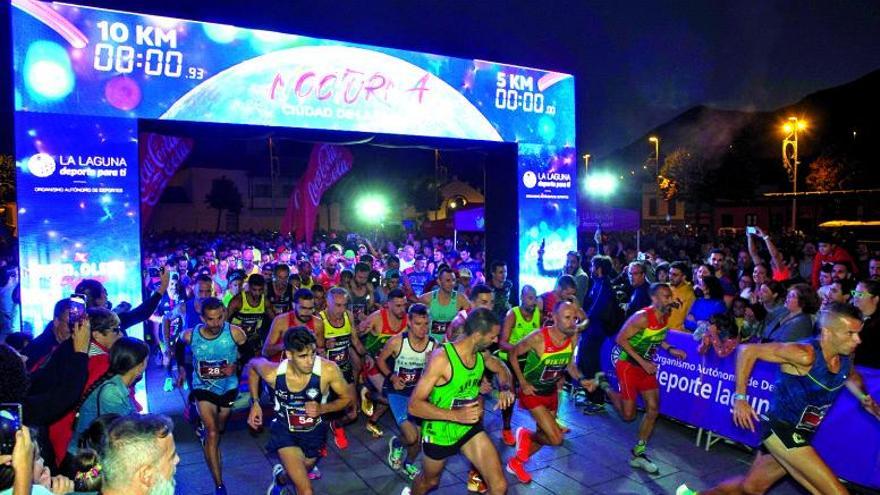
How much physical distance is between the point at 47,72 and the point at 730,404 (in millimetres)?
9108

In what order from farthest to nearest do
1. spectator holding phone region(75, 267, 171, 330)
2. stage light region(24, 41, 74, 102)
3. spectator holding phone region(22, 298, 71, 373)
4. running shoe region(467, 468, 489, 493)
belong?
stage light region(24, 41, 74, 102)
spectator holding phone region(75, 267, 171, 330)
running shoe region(467, 468, 489, 493)
spectator holding phone region(22, 298, 71, 373)

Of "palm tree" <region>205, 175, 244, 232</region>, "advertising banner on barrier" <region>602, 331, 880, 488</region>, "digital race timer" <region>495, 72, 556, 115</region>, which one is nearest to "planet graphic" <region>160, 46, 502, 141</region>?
"digital race timer" <region>495, 72, 556, 115</region>

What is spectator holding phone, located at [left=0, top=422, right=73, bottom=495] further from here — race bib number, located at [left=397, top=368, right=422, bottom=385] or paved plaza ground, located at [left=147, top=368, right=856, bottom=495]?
race bib number, located at [left=397, top=368, right=422, bottom=385]

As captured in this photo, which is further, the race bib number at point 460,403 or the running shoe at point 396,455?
the running shoe at point 396,455

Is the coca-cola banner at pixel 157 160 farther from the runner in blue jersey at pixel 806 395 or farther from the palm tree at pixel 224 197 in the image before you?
the palm tree at pixel 224 197

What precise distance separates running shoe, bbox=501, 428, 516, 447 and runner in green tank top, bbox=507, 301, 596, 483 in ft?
2.82

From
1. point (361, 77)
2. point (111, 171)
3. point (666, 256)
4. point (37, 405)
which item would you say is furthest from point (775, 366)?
point (666, 256)

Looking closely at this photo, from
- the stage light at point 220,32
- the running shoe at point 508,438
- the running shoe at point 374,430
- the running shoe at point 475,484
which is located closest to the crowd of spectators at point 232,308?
the running shoe at point 508,438

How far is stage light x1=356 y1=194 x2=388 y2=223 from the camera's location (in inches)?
1505

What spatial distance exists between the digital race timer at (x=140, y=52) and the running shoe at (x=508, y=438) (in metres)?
6.58

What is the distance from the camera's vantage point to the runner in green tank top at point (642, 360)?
585 centimetres

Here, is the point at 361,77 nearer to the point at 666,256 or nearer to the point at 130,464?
the point at 130,464

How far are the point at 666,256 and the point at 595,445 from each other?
1311cm

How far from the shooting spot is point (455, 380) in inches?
177
